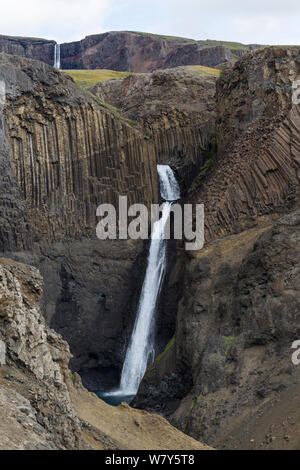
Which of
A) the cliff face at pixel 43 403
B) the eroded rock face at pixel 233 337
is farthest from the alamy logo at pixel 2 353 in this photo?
the eroded rock face at pixel 233 337

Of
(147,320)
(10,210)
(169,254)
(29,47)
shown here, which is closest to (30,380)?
(147,320)

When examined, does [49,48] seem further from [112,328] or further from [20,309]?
[20,309]

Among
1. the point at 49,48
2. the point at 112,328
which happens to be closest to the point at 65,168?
Answer: the point at 112,328

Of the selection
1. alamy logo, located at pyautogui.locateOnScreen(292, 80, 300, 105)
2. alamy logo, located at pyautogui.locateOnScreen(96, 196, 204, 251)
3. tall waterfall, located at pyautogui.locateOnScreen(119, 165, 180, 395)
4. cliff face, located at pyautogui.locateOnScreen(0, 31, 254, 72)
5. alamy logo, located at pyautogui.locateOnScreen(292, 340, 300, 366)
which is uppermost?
cliff face, located at pyautogui.locateOnScreen(0, 31, 254, 72)

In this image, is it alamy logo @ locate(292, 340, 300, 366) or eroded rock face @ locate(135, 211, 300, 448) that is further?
eroded rock face @ locate(135, 211, 300, 448)

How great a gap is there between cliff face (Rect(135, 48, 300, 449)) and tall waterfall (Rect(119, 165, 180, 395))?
22.8 ft

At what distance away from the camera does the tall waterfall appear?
35.2 metres

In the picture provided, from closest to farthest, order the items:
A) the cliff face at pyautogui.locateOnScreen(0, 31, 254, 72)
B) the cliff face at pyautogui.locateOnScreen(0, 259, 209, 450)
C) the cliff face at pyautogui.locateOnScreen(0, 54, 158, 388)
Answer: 1. the cliff face at pyautogui.locateOnScreen(0, 259, 209, 450)
2. the cliff face at pyautogui.locateOnScreen(0, 54, 158, 388)
3. the cliff face at pyautogui.locateOnScreen(0, 31, 254, 72)

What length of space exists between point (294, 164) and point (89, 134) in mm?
18125

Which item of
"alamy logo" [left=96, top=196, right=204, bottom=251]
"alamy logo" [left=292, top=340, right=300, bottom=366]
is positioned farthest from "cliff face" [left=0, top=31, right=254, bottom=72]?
"alamy logo" [left=292, top=340, right=300, bottom=366]

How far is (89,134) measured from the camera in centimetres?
4109

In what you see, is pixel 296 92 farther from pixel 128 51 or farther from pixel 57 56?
pixel 57 56

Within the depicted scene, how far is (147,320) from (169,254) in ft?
16.1

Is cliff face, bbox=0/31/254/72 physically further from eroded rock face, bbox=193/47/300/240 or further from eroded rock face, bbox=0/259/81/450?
eroded rock face, bbox=0/259/81/450
